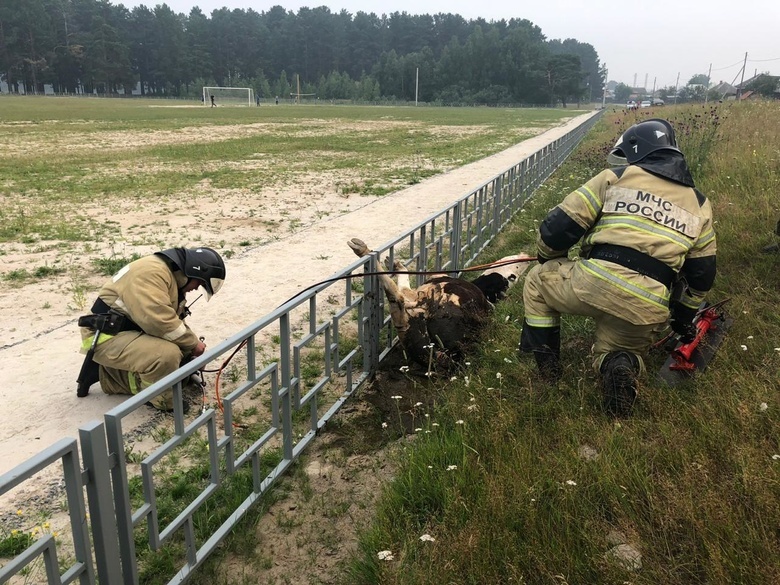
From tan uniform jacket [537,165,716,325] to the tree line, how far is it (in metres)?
104

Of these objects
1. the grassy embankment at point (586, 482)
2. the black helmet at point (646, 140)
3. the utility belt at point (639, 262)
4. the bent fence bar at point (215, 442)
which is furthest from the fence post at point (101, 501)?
the black helmet at point (646, 140)

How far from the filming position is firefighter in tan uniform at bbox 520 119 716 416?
3.50m

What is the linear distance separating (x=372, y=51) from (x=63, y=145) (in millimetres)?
A: 123269

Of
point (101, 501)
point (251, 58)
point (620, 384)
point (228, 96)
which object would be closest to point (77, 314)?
point (101, 501)

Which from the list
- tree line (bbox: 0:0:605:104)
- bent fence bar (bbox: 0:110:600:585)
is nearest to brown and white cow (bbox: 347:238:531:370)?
bent fence bar (bbox: 0:110:600:585)

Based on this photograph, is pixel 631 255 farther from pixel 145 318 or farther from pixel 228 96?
pixel 228 96

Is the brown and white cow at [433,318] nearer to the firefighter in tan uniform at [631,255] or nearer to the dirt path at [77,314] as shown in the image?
the firefighter in tan uniform at [631,255]

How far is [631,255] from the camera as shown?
3508 mm

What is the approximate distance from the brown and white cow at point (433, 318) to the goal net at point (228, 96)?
7692 centimetres

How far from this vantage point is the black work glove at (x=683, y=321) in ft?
12.6

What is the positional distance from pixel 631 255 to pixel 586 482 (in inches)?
50.9

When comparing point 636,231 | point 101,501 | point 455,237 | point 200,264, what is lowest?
point 455,237

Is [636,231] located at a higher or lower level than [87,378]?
higher

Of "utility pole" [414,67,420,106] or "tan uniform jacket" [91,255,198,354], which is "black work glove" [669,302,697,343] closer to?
"tan uniform jacket" [91,255,198,354]
